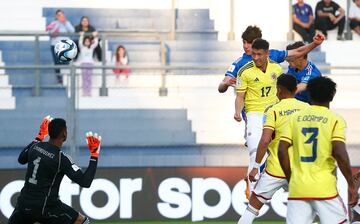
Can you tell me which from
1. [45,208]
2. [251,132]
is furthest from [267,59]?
[45,208]

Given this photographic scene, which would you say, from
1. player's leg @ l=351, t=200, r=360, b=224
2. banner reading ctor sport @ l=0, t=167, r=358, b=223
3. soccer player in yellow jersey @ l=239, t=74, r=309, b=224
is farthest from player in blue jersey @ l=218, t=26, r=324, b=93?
banner reading ctor sport @ l=0, t=167, r=358, b=223

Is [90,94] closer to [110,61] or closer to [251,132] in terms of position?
[110,61]

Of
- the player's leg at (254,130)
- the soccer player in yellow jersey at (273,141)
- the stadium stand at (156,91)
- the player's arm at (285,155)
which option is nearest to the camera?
the player's arm at (285,155)

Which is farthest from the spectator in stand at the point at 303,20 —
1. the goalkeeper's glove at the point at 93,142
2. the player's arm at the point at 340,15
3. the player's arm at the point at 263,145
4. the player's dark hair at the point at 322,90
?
the player's dark hair at the point at 322,90

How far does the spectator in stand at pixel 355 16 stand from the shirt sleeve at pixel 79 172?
12535 millimetres

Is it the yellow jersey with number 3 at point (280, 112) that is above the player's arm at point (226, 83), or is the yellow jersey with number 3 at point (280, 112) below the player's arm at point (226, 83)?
below

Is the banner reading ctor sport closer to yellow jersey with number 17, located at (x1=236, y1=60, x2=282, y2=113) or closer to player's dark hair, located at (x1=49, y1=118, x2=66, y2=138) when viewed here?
yellow jersey with number 17, located at (x1=236, y1=60, x2=282, y2=113)

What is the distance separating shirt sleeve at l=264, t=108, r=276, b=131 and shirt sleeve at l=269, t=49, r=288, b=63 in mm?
2057

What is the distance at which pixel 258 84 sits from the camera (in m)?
12.7

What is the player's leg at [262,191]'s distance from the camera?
38.0 feet

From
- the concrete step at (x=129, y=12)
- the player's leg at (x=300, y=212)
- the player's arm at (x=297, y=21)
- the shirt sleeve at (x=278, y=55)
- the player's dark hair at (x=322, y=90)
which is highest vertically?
the concrete step at (x=129, y=12)

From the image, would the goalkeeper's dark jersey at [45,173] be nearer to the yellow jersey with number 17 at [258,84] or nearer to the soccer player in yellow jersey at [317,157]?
the yellow jersey with number 17 at [258,84]

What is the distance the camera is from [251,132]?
1284cm

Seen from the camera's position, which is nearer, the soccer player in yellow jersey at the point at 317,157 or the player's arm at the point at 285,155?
the soccer player in yellow jersey at the point at 317,157
